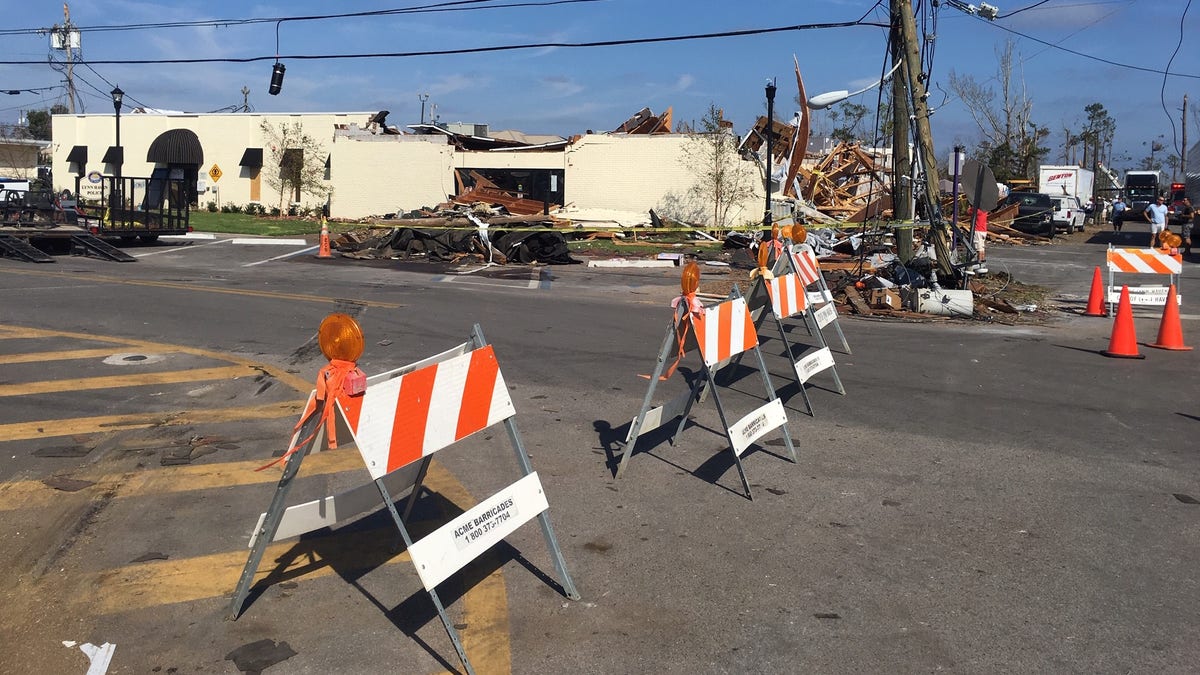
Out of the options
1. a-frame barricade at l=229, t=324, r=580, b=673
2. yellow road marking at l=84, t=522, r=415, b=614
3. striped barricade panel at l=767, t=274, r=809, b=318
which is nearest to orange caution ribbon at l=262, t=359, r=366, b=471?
a-frame barricade at l=229, t=324, r=580, b=673

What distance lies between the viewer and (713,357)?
6.71 m

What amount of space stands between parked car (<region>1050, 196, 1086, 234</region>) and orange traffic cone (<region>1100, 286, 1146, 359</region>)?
27.4 m

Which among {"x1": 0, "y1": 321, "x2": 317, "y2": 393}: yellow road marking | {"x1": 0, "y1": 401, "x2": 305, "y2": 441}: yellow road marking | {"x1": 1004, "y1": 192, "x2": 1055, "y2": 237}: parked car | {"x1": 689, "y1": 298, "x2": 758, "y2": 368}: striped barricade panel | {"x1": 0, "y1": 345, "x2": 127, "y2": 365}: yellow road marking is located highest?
{"x1": 1004, "y1": 192, "x2": 1055, "y2": 237}: parked car

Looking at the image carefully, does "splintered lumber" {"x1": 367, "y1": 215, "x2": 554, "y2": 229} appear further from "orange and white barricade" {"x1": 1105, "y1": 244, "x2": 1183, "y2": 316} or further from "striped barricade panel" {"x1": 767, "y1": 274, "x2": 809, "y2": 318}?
"striped barricade panel" {"x1": 767, "y1": 274, "x2": 809, "y2": 318}

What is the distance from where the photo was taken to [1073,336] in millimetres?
13586

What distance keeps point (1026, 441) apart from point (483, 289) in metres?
12.2

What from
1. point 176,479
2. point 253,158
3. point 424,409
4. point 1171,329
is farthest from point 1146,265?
point 253,158

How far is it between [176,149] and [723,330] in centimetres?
4339

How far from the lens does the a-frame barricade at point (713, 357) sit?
6465 mm

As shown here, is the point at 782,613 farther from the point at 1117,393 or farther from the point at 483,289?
the point at 483,289

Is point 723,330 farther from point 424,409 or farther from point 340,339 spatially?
point 340,339

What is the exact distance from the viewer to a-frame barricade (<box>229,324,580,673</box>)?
13.5 ft

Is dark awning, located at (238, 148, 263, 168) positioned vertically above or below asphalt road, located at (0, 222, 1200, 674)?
above

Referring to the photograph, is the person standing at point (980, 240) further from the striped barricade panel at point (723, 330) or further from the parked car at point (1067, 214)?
the parked car at point (1067, 214)
